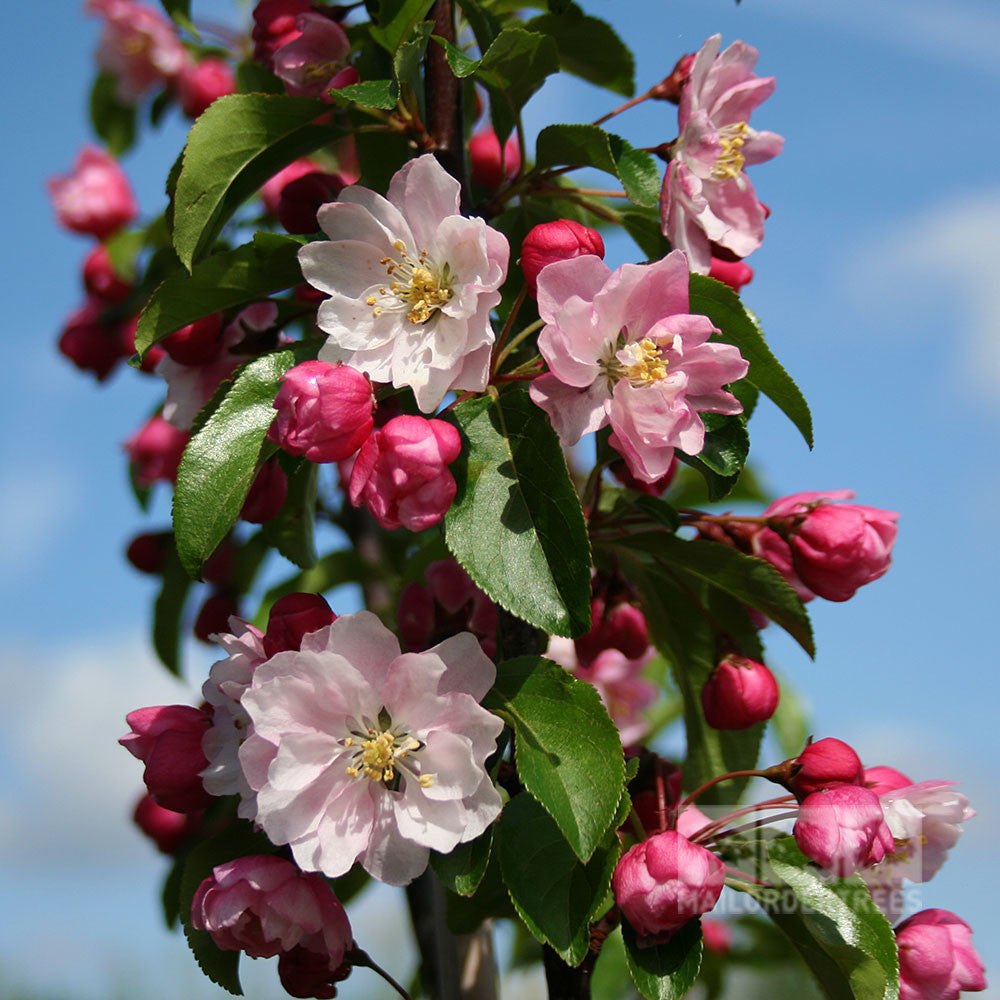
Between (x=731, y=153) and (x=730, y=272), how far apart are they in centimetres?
16

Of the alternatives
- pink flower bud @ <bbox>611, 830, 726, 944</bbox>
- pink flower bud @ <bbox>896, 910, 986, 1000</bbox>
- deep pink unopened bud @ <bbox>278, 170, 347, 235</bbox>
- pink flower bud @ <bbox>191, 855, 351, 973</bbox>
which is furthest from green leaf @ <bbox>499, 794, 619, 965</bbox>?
deep pink unopened bud @ <bbox>278, 170, 347, 235</bbox>

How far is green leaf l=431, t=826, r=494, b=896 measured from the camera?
1.21 metres

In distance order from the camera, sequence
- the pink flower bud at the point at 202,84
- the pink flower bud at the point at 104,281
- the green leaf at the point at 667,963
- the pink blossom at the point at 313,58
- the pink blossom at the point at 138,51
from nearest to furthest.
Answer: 1. the green leaf at the point at 667,963
2. the pink blossom at the point at 313,58
3. the pink flower bud at the point at 104,281
4. the pink flower bud at the point at 202,84
5. the pink blossom at the point at 138,51

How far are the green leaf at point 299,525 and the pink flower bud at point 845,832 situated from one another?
0.77 meters

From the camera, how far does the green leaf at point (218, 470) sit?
130 cm

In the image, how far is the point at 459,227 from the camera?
1.31 m

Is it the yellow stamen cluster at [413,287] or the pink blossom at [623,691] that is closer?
the yellow stamen cluster at [413,287]

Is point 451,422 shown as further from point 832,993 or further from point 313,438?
point 832,993

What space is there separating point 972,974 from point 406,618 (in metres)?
0.87

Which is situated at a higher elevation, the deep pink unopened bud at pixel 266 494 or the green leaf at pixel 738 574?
the deep pink unopened bud at pixel 266 494

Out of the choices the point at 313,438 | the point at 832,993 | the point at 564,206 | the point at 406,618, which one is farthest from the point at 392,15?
the point at 832,993

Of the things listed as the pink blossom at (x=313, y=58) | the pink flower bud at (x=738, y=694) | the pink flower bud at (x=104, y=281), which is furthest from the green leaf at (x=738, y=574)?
the pink flower bud at (x=104, y=281)

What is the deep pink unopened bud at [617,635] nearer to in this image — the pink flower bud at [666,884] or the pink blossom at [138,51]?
the pink flower bud at [666,884]

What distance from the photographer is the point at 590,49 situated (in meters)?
1.74
